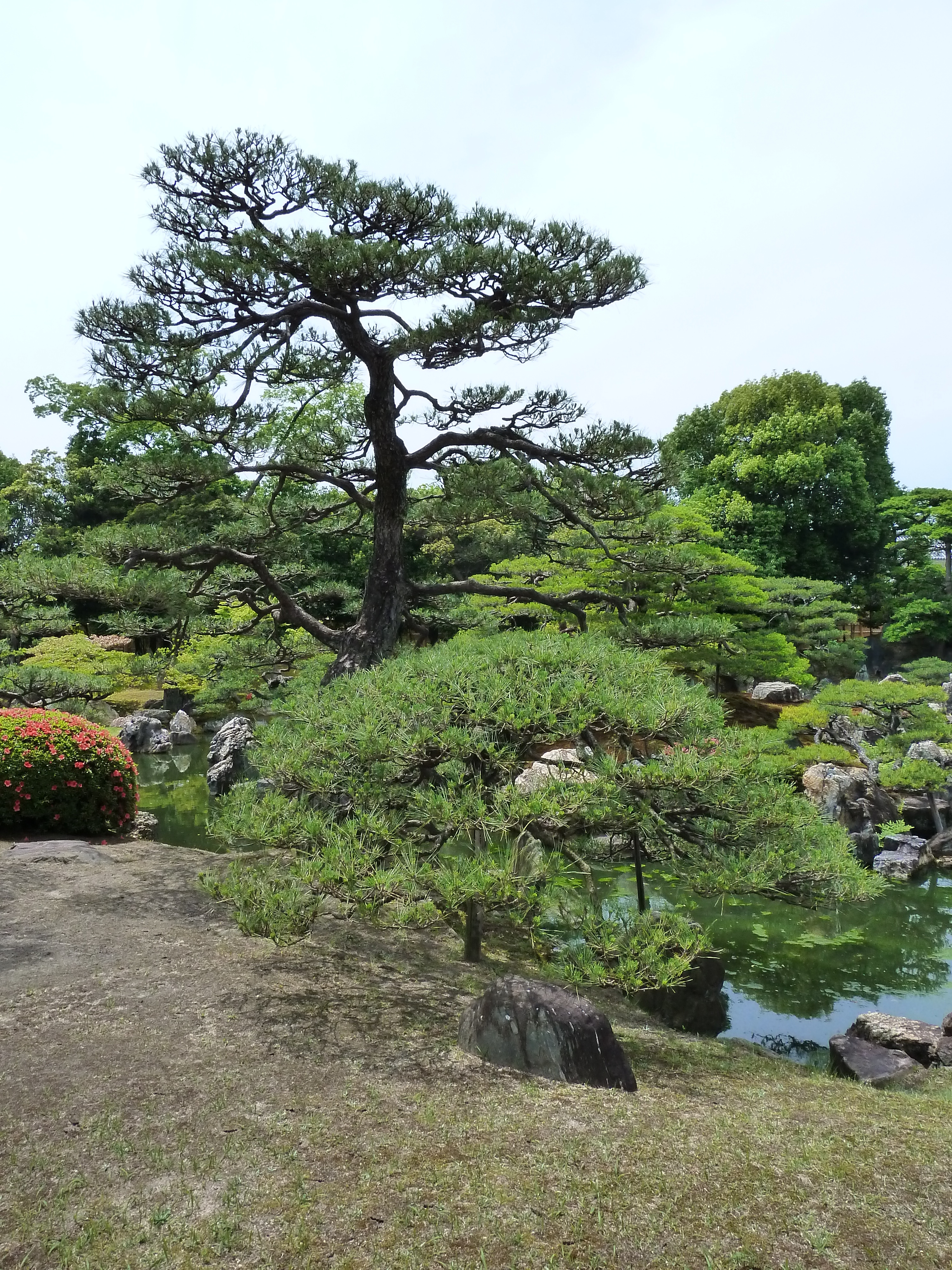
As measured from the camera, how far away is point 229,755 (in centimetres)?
1295

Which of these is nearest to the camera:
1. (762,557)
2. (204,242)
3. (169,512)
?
(204,242)

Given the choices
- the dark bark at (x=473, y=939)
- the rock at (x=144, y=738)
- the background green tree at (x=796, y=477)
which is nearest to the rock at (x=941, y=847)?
the dark bark at (x=473, y=939)

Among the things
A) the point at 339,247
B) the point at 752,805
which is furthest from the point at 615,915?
the point at 339,247

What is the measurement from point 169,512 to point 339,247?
10.5ft

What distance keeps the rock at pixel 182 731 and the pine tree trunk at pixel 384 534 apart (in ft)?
35.0

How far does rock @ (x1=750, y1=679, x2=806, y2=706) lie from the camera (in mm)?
17703

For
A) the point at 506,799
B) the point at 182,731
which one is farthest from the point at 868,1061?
the point at 182,731

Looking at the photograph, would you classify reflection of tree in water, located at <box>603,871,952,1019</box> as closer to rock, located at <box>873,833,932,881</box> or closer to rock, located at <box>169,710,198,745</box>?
rock, located at <box>873,833,932,881</box>

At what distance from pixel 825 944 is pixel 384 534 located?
214 inches

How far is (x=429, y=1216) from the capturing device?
2547 millimetres

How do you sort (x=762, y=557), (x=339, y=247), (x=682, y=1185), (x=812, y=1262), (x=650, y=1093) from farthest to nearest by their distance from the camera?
1. (x=762, y=557)
2. (x=339, y=247)
3. (x=650, y=1093)
4. (x=682, y=1185)
5. (x=812, y=1262)

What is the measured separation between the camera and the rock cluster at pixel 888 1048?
189 inches

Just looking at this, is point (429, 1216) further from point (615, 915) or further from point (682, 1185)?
point (615, 915)

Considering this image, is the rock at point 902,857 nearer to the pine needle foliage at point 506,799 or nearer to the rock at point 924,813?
the rock at point 924,813
